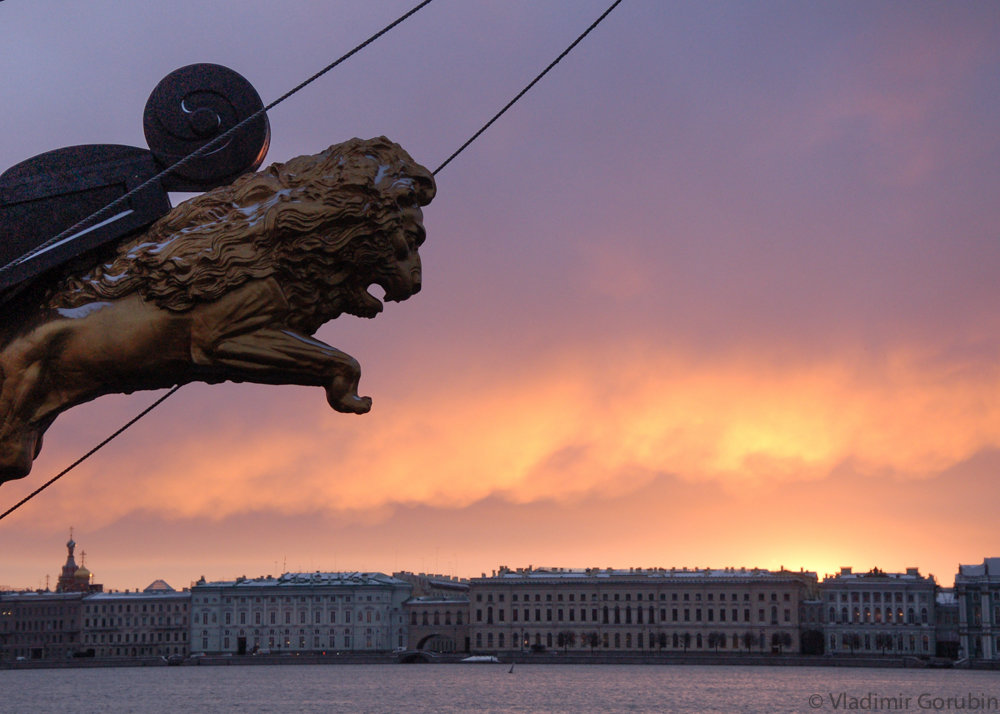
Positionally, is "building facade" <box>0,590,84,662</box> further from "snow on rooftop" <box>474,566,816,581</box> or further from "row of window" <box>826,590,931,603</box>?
"row of window" <box>826,590,931,603</box>

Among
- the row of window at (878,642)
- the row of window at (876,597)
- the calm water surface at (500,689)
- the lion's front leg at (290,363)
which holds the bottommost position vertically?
the calm water surface at (500,689)

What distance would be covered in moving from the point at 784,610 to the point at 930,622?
10.2 metres

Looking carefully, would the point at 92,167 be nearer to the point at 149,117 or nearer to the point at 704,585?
the point at 149,117

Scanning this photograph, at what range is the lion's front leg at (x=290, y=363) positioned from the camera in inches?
103

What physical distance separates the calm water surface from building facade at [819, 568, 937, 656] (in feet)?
17.6

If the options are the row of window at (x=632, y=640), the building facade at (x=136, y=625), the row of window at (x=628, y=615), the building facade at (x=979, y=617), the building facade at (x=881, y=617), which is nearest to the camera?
the building facade at (x=979, y=617)

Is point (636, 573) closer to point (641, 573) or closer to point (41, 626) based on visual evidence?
point (641, 573)

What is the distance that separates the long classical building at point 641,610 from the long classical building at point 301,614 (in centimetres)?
711

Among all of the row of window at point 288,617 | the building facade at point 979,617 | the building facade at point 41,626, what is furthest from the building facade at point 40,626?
the building facade at point 979,617

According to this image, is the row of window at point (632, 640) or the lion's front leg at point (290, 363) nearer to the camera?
the lion's front leg at point (290, 363)

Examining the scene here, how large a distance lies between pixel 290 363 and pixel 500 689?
71.4 metres

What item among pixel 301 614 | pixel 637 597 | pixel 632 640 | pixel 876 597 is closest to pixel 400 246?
pixel 637 597

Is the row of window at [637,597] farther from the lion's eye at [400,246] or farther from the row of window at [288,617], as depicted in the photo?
the lion's eye at [400,246]

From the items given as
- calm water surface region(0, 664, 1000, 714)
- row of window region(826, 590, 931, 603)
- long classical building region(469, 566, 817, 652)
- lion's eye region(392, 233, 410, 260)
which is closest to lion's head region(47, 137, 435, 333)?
lion's eye region(392, 233, 410, 260)
